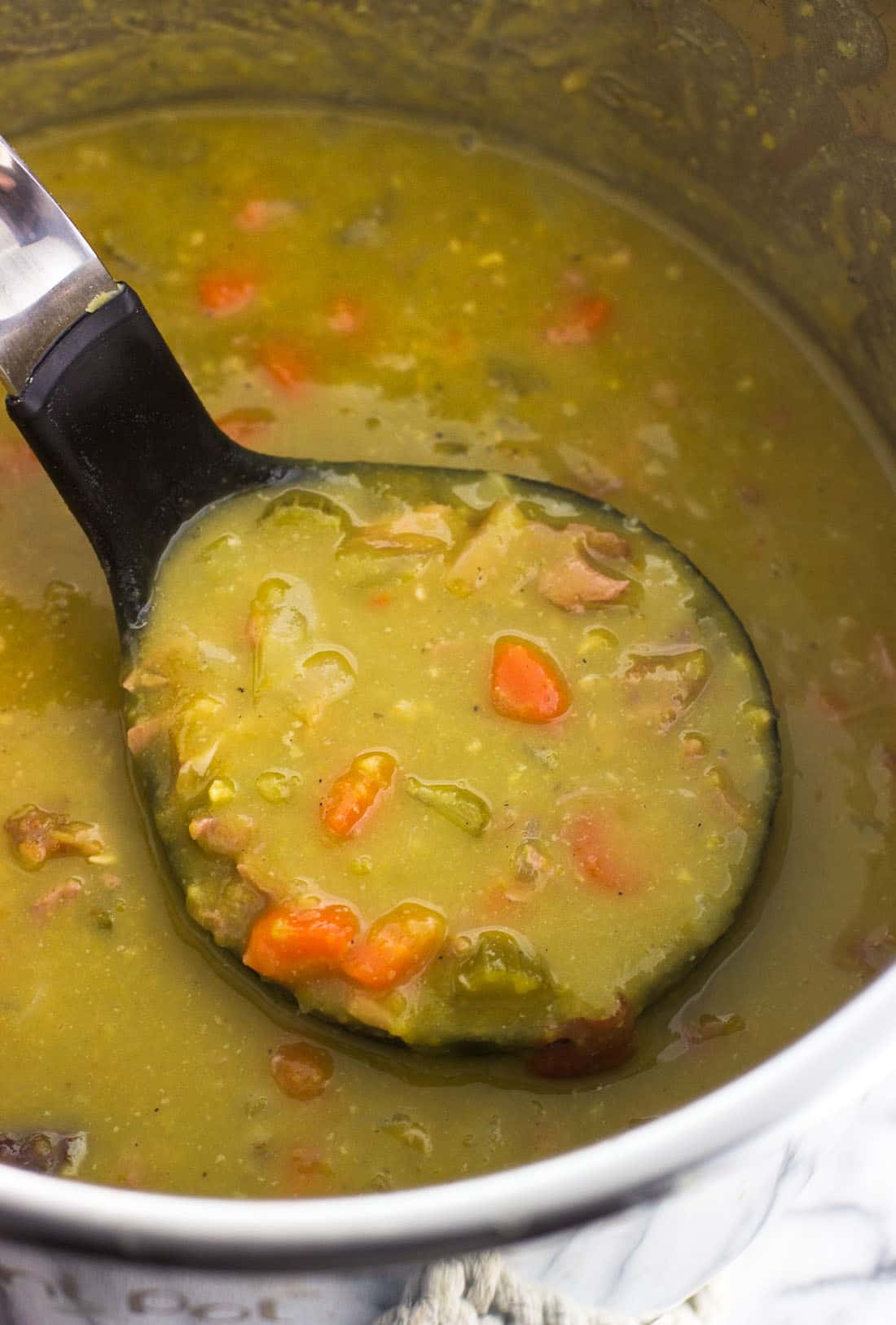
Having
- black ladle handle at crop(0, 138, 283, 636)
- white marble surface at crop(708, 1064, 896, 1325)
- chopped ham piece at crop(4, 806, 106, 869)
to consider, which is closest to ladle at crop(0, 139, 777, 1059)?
black ladle handle at crop(0, 138, 283, 636)

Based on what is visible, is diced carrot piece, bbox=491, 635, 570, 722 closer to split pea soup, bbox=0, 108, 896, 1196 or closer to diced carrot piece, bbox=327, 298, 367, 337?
split pea soup, bbox=0, 108, 896, 1196

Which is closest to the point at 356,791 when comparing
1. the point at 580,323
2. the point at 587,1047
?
the point at 587,1047

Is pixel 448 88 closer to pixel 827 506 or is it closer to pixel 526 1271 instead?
pixel 827 506

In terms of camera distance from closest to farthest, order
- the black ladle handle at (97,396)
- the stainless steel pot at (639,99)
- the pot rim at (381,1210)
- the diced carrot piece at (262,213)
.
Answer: the pot rim at (381,1210)
the stainless steel pot at (639,99)
the black ladle handle at (97,396)
the diced carrot piece at (262,213)

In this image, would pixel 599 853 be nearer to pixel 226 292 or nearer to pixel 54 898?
pixel 54 898

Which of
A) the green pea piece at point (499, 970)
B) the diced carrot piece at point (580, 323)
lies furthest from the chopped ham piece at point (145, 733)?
the diced carrot piece at point (580, 323)

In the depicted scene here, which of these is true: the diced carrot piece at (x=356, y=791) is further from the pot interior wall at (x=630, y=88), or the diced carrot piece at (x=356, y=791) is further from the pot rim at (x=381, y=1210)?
the pot interior wall at (x=630, y=88)

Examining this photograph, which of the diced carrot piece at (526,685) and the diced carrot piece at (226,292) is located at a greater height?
the diced carrot piece at (526,685)
